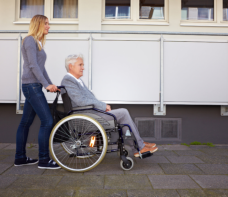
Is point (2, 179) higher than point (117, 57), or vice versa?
point (117, 57)

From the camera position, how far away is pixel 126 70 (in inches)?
149

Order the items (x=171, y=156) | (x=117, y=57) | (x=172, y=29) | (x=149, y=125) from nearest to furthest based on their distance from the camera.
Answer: (x=171, y=156) < (x=117, y=57) < (x=149, y=125) < (x=172, y=29)

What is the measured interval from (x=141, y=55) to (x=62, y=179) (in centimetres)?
232

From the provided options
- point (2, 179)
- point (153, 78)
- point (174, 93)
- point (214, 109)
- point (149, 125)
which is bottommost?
point (2, 179)

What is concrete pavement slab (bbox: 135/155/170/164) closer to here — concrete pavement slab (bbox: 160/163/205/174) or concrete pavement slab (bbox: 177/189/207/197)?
concrete pavement slab (bbox: 160/163/205/174)

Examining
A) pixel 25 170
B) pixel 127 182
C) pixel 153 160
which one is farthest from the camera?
pixel 153 160

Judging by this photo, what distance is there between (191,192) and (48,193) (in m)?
1.22

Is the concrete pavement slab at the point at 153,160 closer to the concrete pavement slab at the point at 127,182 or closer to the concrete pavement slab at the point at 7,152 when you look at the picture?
the concrete pavement slab at the point at 127,182

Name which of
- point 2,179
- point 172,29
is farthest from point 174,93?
point 2,179

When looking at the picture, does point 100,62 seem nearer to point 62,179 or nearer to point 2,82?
point 2,82

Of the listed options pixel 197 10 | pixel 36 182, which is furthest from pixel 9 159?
pixel 197 10

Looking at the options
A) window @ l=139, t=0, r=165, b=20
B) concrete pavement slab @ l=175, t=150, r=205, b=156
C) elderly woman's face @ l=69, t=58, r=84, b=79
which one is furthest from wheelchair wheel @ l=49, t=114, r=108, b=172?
window @ l=139, t=0, r=165, b=20

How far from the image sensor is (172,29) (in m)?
4.86

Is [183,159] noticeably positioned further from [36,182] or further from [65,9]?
[65,9]
